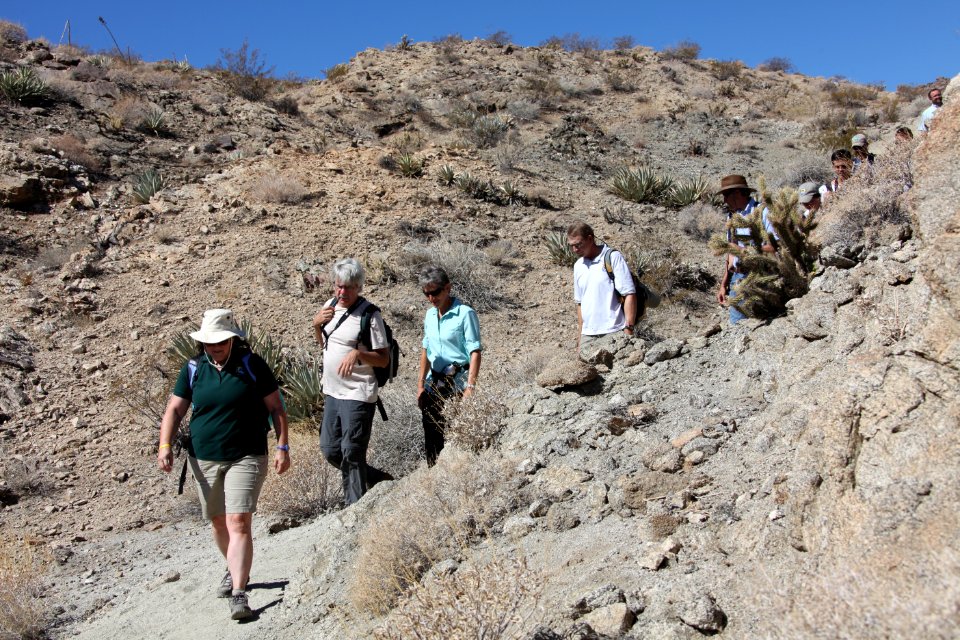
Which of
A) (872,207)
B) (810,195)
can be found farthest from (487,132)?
(872,207)

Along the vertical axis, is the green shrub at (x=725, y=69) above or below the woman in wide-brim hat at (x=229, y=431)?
above

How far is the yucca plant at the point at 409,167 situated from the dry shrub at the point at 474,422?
883cm

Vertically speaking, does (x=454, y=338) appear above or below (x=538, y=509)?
above

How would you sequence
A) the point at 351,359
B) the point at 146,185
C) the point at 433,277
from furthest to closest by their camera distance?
the point at 146,185, the point at 433,277, the point at 351,359

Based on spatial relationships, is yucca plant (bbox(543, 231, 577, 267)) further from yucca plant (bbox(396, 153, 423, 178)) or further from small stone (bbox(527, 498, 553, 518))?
small stone (bbox(527, 498, 553, 518))

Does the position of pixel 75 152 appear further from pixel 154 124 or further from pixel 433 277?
pixel 433 277

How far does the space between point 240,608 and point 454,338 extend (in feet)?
6.30

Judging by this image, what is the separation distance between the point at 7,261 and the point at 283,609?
27.5 ft

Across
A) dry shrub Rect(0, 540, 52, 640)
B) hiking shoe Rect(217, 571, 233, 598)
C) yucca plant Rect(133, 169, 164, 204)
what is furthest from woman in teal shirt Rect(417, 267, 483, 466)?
yucca plant Rect(133, 169, 164, 204)

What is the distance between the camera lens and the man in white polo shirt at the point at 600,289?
4.47 metres

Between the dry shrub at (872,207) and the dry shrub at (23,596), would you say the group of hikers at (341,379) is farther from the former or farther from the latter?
the dry shrub at (23,596)

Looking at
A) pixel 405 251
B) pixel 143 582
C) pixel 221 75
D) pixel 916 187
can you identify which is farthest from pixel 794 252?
pixel 221 75

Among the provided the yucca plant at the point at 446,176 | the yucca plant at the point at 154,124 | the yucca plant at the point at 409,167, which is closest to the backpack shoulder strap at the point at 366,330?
the yucca plant at the point at 446,176

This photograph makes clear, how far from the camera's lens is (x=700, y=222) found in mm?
11625
